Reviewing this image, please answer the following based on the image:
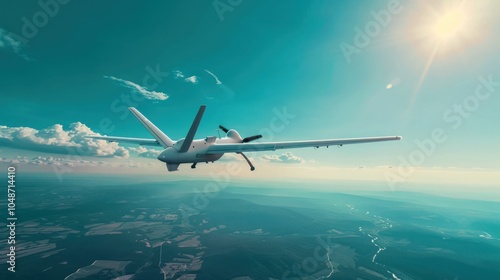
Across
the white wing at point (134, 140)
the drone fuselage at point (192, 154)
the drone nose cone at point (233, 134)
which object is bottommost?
the drone fuselage at point (192, 154)

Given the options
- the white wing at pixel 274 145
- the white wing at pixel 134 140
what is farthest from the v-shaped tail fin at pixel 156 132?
the white wing at pixel 134 140

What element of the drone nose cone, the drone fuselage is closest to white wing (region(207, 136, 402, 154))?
the drone fuselage

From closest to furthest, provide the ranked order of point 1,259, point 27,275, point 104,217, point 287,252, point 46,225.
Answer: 1. point 27,275
2. point 1,259
3. point 287,252
4. point 46,225
5. point 104,217

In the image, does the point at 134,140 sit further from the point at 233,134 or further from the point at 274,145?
the point at 274,145

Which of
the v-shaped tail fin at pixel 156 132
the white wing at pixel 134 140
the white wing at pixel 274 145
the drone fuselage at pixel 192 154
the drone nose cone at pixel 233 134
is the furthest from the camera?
the drone nose cone at pixel 233 134

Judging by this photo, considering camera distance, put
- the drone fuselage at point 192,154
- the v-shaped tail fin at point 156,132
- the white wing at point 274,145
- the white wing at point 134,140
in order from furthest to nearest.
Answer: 1. the white wing at point 134,140
2. the white wing at point 274,145
3. the v-shaped tail fin at point 156,132
4. the drone fuselage at point 192,154

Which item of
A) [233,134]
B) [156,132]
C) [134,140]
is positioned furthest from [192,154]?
[134,140]

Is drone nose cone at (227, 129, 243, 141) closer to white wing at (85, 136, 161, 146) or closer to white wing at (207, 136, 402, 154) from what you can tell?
white wing at (207, 136, 402, 154)

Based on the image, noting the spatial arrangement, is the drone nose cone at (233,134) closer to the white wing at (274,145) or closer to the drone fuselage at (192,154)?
the drone fuselage at (192,154)

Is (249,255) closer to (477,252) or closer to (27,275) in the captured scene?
(27,275)

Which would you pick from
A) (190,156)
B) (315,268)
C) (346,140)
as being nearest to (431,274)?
(315,268)

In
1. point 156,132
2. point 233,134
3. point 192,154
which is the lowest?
point 192,154
